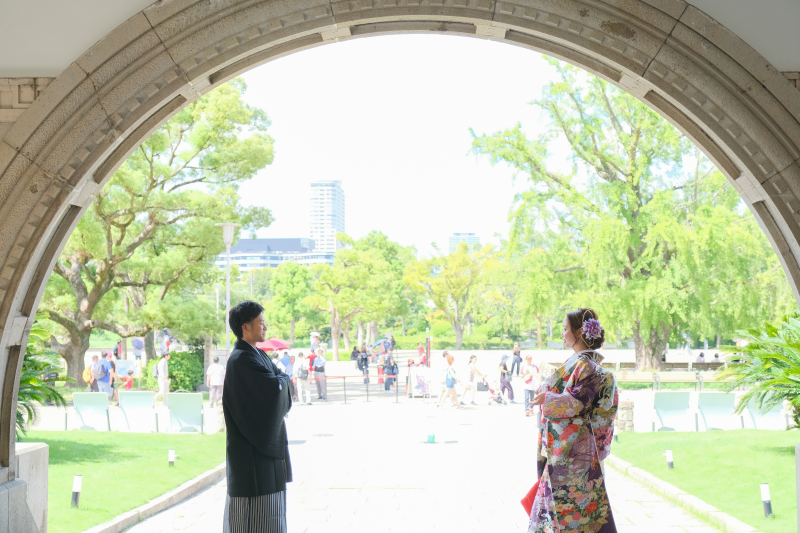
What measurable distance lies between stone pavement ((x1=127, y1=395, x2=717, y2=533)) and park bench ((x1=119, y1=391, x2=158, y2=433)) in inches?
95.6

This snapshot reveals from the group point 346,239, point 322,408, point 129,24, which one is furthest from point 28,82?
point 346,239

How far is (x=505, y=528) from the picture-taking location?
6.97 meters

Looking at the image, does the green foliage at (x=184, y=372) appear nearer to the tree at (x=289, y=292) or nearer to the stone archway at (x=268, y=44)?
the stone archway at (x=268, y=44)

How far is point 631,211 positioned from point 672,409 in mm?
11132

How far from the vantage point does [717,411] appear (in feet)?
40.2

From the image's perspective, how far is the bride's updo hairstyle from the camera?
4.12 m

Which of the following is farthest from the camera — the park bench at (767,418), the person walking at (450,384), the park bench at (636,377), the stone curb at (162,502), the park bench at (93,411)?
the park bench at (636,377)

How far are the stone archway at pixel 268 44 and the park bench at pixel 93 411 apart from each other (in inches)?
354

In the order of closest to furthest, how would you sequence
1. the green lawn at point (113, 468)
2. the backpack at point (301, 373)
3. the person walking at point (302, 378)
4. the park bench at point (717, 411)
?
the green lawn at point (113, 468) < the park bench at point (717, 411) < the person walking at point (302, 378) < the backpack at point (301, 373)

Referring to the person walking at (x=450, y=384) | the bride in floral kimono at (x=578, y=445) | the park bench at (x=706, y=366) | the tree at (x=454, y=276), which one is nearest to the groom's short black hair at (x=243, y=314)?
the bride in floral kimono at (x=578, y=445)

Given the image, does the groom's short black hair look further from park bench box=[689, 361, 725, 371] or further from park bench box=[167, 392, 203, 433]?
park bench box=[689, 361, 725, 371]

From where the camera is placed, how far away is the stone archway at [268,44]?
404 centimetres

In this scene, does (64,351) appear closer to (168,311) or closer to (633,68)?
(168,311)

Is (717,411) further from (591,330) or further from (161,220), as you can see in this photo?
(161,220)
